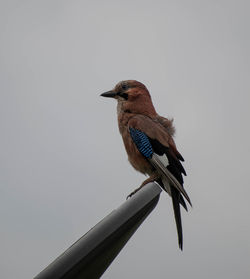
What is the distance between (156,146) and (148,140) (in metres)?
0.13

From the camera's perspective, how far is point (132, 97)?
5.59 m

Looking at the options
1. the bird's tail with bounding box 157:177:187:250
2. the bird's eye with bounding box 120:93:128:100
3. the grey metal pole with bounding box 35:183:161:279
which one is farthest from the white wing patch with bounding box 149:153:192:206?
the grey metal pole with bounding box 35:183:161:279

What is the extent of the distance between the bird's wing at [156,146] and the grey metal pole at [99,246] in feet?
8.65

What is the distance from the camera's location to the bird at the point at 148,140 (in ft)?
14.4

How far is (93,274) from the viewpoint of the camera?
1.63m

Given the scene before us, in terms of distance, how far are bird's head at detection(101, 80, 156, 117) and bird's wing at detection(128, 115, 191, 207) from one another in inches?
11.5

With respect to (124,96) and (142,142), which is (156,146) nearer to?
(142,142)

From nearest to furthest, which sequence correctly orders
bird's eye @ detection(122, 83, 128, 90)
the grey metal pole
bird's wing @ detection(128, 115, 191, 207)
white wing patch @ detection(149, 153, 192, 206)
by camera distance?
1. the grey metal pole
2. white wing patch @ detection(149, 153, 192, 206)
3. bird's wing @ detection(128, 115, 191, 207)
4. bird's eye @ detection(122, 83, 128, 90)

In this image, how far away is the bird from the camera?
4.40 m

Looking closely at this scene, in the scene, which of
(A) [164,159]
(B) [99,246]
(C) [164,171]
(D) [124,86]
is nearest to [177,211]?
(C) [164,171]

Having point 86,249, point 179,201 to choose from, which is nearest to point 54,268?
point 86,249

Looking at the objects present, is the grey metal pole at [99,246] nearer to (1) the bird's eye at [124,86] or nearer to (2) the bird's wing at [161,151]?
(2) the bird's wing at [161,151]

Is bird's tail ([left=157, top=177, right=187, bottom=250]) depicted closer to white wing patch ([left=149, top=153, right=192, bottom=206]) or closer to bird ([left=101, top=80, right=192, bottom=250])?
bird ([left=101, top=80, right=192, bottom=250])

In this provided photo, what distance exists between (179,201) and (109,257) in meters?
2.70
